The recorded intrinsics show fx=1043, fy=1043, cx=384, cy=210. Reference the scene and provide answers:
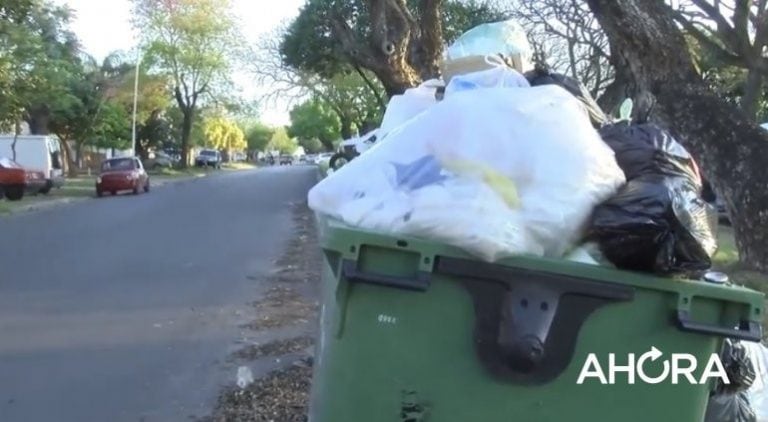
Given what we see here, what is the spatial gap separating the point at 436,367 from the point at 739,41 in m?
23.1

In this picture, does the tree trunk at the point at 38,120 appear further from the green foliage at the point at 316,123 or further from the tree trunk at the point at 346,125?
the green foliage at the point at 316,123

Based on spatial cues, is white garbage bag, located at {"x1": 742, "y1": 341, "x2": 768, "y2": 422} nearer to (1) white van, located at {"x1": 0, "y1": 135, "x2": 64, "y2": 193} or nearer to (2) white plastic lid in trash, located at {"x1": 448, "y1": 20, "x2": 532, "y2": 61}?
(2) white plastic lid in trash, located at {"x1": 448, "y1": 20, "x2": 532, "y2": 61}

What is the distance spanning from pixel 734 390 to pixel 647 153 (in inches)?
40.1

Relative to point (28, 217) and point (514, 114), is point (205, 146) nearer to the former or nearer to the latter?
point (28, 217)

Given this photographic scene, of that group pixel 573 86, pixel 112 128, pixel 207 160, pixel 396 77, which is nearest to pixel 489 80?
pixel 573 86

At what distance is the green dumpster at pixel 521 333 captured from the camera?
9.05 ft

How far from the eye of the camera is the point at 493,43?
5043mm

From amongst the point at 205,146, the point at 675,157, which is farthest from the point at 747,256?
the point at 205,146

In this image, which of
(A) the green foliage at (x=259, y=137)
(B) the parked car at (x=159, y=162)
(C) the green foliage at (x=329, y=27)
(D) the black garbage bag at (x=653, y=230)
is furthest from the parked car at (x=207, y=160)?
(D) the black garbage bag at (x=653, y=230)

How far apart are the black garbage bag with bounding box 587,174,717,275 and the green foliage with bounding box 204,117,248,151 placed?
8157 centimetres

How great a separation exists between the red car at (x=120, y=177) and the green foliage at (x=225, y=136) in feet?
153

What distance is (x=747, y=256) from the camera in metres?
10.2

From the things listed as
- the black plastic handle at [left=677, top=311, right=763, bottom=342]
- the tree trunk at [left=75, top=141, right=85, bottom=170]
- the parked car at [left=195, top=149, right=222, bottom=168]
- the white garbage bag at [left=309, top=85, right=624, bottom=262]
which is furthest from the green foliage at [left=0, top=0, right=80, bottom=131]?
the parked car at [left=195, top=149, right=222, bottom=168]

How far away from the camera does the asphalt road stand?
6.45 m
